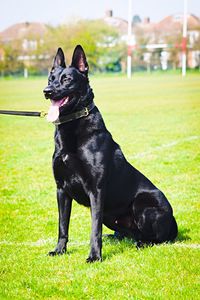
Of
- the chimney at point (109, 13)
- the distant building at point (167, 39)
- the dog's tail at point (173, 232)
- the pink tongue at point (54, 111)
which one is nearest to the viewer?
the pink tongue at point (54, 111)

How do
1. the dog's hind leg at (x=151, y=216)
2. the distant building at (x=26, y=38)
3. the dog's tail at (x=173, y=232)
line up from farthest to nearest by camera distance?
1. the distant building at (x=26, y=38)
2. the dog's tail at (x=173, y=232)
3. the dog's hind leg at (x=151, y=216)

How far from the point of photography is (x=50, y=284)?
13.6ft

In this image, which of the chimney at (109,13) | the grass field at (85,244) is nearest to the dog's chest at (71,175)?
the grass field at (85,244)

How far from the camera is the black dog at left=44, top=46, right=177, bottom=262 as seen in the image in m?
4.60

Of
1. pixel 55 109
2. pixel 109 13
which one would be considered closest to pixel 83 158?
pixel 55 109

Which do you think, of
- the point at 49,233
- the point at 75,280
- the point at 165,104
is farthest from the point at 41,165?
the point at 165,104

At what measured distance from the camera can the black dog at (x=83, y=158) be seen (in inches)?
181

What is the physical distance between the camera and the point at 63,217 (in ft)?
16.0

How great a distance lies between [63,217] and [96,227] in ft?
1.28

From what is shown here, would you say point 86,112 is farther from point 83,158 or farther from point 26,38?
point 26,38

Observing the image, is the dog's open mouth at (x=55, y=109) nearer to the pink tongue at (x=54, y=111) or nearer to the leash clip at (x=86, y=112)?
the pink tongue at (x=54, y=111)

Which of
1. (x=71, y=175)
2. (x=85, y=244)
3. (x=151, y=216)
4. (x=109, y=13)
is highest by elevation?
(x=109, y=13)

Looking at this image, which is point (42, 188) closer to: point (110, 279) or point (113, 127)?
point (110, 279)

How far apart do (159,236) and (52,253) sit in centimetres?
97
